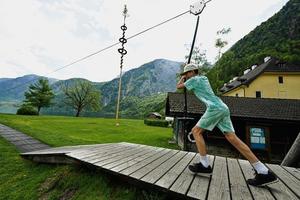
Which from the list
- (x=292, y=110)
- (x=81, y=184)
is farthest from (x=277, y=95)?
(x=81, y=184)

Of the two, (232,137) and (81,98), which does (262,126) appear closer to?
(232,137)

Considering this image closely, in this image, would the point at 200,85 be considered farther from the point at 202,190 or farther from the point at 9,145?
the point at 9,145

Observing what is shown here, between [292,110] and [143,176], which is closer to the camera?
[143,176]

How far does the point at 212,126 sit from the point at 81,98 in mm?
61847

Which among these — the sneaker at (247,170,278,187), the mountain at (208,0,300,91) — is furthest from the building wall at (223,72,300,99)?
the sneaker at (247,170,278,187)

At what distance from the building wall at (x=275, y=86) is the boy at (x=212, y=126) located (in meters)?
37.1

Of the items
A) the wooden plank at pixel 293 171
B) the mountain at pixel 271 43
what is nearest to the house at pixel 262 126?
the wooden plank at pixel 293 171

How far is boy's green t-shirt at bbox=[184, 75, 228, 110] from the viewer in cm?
329

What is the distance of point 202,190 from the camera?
104 inches

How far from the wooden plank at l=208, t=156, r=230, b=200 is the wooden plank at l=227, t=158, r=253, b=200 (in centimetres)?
7

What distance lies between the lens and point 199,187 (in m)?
2.74

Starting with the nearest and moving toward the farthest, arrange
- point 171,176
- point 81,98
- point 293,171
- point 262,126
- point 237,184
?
point 237,184
point 171,176
point 293,171
point 262,126
point 81,98

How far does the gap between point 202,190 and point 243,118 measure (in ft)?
45.2

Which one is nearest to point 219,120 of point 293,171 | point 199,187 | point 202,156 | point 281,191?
point 202,156
